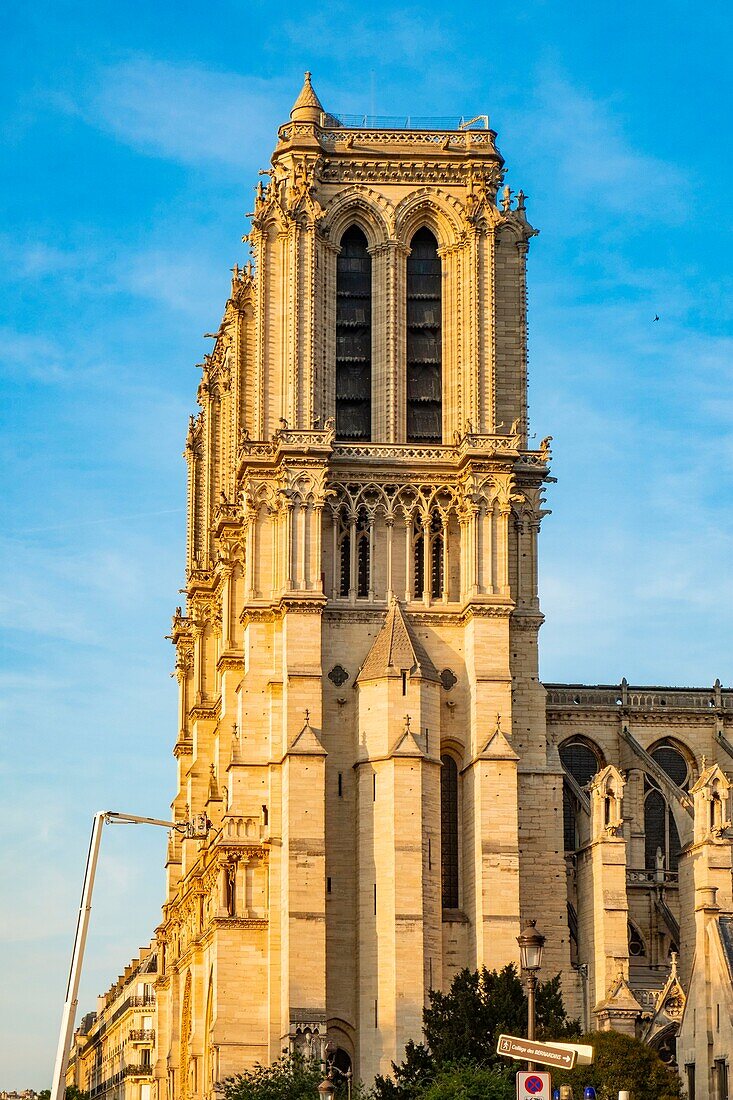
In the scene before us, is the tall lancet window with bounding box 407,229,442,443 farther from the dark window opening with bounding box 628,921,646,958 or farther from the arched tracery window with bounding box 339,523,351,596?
the dark window opening with bounding box 628,921,646,958

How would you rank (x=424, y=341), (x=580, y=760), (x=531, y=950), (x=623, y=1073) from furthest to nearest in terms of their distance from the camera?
(x=580, y=760), (x=424, y=341), (x=623, y=1073), (x=531, y=950)

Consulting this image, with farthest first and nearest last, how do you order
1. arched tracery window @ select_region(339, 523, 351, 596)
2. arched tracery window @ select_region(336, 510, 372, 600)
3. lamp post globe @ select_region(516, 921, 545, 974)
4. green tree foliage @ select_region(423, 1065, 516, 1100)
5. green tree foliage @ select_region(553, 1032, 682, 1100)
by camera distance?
arched tracery window @ select_region(339, 523, 351, 596) < arched tracery window @ select_region(336, 510, 372, 600) < green tree foliage @ select_region(553, 1032, 682, 1100) < green tree foliage @ select_region(423, 1065, 516, 1100) < lamp post globe @ select_region(516, 921, 545, 974)

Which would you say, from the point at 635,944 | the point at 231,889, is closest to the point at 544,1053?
the point at 231,889

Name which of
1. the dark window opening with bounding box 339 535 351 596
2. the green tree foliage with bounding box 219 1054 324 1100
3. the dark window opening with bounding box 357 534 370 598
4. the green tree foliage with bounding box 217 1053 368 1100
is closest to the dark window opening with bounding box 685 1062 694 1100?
the green tree foliage with bounding box 217 1053 368 1100

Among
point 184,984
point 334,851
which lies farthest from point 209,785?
point 334,851

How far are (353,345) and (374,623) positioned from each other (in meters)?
10.9

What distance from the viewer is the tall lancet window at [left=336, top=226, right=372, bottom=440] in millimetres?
81125

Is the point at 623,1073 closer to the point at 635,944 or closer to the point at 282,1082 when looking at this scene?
the point at 282,1082

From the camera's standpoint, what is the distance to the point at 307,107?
273 ft

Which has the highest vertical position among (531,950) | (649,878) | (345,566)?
(345,566)

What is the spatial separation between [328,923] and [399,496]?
15088 mm

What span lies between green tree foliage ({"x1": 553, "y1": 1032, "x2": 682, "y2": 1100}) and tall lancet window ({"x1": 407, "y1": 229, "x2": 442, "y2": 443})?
25493mm

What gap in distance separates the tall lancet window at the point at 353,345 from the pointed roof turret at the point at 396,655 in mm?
8110

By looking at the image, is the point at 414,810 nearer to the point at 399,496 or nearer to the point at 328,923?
the point at 328,923
